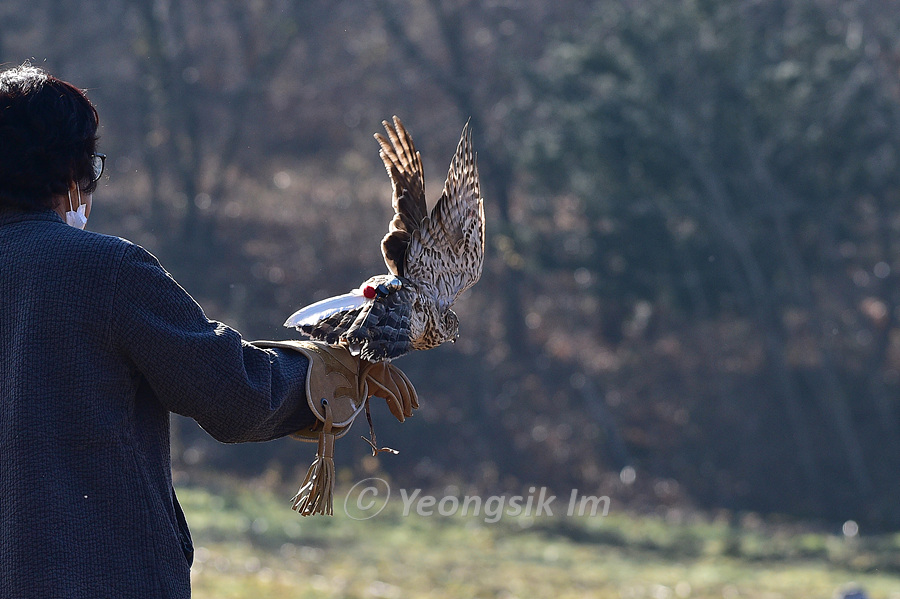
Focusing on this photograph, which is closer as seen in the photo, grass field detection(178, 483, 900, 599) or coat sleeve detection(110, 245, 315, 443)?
coat sleeve detection(110, 245, 315, 443)

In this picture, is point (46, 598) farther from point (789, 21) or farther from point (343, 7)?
point (343, 7)

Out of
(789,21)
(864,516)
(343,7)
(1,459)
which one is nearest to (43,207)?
(1,459)

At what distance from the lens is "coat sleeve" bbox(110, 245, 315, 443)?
1.61 m

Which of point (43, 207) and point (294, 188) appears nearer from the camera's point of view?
point (43, 207)

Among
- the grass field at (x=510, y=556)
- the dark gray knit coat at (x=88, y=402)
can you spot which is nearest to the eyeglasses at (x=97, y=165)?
the dark gray knit coat at (x=88, y=402)

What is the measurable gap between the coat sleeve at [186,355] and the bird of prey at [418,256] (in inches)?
17.5

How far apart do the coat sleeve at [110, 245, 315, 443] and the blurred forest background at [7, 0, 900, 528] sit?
36.5ft

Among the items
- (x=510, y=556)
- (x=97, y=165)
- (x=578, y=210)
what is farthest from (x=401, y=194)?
(x=578, y=210)

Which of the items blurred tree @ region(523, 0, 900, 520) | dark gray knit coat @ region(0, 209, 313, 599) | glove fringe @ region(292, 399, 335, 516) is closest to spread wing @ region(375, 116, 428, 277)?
glove fringe @ region(292, 399, 335, 516)

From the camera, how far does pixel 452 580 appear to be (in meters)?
7.88

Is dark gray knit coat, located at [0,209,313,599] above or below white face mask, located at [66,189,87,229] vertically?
below

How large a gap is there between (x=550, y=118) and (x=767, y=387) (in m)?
5.09

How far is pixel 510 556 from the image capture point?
977 centimetres

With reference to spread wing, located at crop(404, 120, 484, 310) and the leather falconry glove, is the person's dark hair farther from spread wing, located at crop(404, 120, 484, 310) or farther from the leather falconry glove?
spread wing, located at crop(404, 120, 484, 310)
